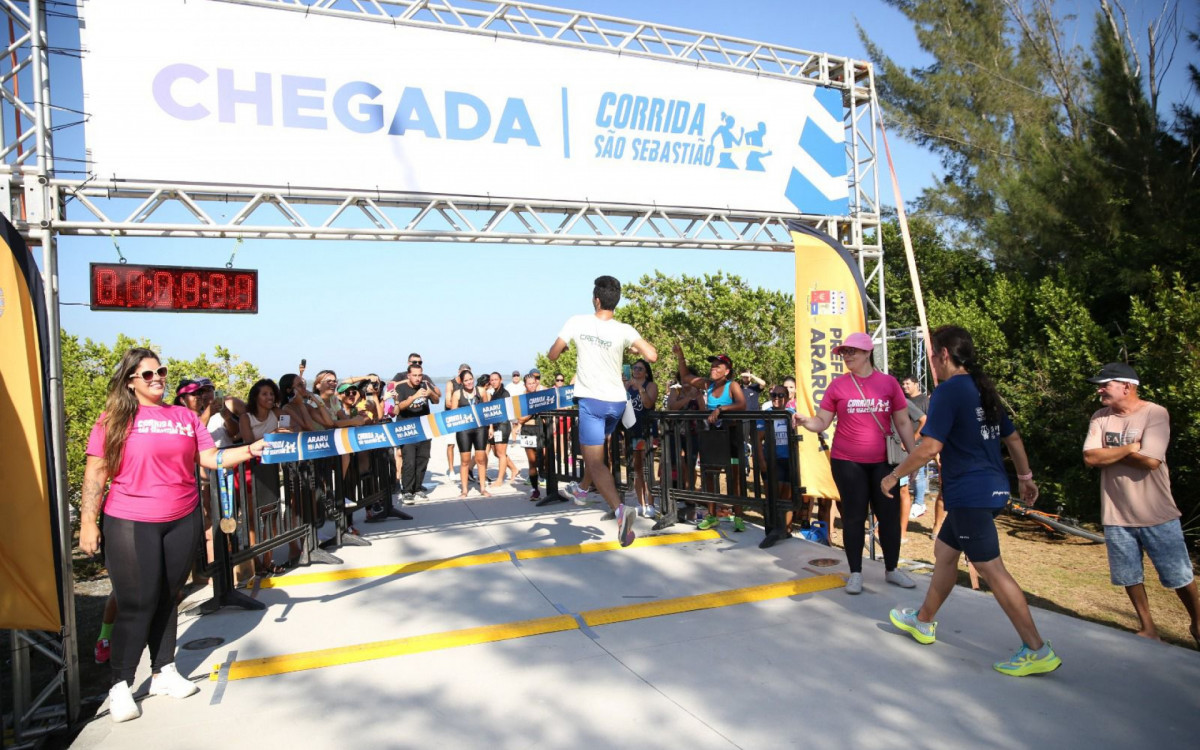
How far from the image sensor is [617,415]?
6.02 meters

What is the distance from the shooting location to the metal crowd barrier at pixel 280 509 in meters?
5.63

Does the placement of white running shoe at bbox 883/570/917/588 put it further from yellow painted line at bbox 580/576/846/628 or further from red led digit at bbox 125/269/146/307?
red led digit at bbox 125/269/146/307

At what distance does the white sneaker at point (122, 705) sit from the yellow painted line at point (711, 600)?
2523 millimetres

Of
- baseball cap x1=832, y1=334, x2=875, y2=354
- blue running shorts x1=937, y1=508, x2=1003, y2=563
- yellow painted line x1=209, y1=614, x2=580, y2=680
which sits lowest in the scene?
yellow painted line x1=209, y1=614, x2=580, y2=680

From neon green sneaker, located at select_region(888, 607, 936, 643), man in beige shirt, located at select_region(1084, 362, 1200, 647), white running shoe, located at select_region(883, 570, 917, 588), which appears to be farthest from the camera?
white running shoe, located at select_region(883, 570, 917, 588)

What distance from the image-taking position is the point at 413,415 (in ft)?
34.8

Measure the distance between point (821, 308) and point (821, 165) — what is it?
243 centimetres

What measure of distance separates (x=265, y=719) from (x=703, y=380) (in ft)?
21.5

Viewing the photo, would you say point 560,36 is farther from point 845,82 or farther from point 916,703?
point 916,703

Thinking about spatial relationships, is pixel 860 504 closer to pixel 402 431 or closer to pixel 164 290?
pixel 402 431

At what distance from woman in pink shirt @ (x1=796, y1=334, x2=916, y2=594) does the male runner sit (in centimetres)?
140

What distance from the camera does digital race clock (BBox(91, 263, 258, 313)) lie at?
6.57 metres

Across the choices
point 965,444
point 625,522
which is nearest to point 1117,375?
point 965,444

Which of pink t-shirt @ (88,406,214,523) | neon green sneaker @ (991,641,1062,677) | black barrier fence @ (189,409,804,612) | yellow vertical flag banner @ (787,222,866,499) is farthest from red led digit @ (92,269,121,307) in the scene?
neon green sneaker @ (991,641,1062,677)
